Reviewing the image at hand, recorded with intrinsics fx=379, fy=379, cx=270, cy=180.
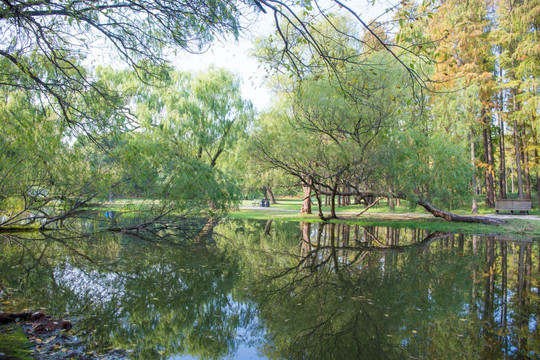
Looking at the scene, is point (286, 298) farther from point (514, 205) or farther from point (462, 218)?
point (514, 205)

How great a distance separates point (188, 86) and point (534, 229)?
678 inches

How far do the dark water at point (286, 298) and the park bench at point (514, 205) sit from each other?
11204 mm

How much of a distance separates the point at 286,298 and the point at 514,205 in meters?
19.5

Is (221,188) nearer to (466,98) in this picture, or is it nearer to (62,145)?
(62,145)

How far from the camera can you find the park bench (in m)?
20.2

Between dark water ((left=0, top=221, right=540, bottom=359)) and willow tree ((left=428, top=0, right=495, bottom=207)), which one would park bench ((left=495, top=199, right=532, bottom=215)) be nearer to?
willow tree ((left=428, top=0, right=495, bottom=207))

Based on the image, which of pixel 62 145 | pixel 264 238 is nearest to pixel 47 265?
pixel 62 145

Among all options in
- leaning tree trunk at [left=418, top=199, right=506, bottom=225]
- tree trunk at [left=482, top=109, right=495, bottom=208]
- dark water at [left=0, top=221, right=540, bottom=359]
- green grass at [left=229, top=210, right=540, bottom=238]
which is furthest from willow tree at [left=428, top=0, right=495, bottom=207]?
dark water at [left=0, top=221, right=540, bottom=359]

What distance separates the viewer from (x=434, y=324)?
15.6ft

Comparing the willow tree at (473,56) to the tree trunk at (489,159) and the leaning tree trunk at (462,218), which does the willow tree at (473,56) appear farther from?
the leaning tree trunk at (462,218)

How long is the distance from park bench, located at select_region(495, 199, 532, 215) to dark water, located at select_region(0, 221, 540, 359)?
11.2 meters

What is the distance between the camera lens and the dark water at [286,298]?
418cm

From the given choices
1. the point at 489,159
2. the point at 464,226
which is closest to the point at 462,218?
the point at 464,226

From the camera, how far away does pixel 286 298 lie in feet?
19.2
